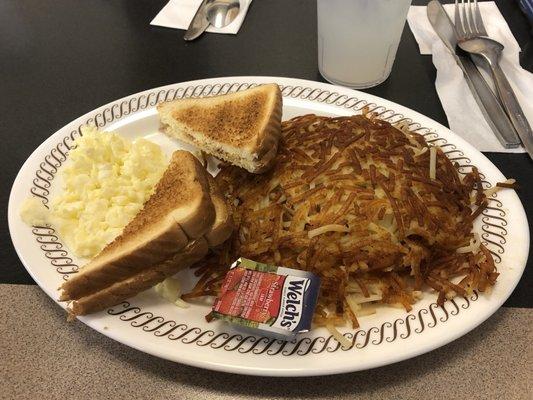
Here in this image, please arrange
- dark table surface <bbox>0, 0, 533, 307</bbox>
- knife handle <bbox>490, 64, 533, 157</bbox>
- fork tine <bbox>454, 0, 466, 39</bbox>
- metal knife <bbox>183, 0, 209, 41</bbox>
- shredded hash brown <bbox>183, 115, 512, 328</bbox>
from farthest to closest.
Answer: metal knife <bbox>183, 0, 209, 41</bbox>
fork tine <bbox>454, 0, 466, 39</bbox>
dark table surface <bbox>0, 0, 533, 307</bbox>
knife handle <bbox>490, 64, 533, 157</bbox>
shredded hash brown <bbox>183, 115, 512, 328</bbox>

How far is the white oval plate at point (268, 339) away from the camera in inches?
45.6

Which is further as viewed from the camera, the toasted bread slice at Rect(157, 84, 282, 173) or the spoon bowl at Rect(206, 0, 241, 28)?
the spoon bowl at Rect(206, 0, 241, 28)

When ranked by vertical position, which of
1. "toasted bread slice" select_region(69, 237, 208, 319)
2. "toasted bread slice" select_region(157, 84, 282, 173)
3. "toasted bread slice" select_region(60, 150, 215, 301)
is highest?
"toasted bread slice" select_region(157, 84, 282, 173)

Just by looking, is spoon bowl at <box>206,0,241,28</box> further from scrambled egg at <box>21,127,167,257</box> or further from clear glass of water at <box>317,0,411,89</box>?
scrambled egg at <box>21,127,167,257</box>

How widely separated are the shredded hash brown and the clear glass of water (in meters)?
0.65

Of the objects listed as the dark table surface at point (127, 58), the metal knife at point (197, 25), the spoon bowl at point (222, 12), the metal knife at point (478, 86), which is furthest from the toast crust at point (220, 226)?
the spoon bowl at point (222, 12)

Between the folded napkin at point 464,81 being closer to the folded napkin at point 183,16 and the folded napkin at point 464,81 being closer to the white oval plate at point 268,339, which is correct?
the white oval plate at point 268,339

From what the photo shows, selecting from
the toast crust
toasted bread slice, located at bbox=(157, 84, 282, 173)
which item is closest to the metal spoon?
toasted bread slice, located at bbox=(157, 84, 282, 173)

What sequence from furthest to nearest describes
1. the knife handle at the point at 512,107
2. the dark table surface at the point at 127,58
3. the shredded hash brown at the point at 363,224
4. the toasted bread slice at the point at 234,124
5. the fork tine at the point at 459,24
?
the fork tine at the point at 459,24
the dark table surface at the point at 127,58
the knife handle at the point at 512,107
the toasted bread slice at the point at 234,124
the shredded hash brown at the point at 363,224

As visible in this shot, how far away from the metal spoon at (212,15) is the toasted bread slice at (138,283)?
5.39ft

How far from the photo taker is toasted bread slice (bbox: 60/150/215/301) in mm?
1296

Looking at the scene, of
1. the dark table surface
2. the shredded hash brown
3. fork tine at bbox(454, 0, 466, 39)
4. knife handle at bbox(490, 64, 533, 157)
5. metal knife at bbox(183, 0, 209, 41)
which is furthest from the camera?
metal knife at bbox(183, 0, 209, 41)

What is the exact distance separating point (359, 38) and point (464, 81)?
0.61 metres

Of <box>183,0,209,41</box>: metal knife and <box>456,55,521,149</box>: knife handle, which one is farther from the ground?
<box>183,0,209,41</box>: metal knife
